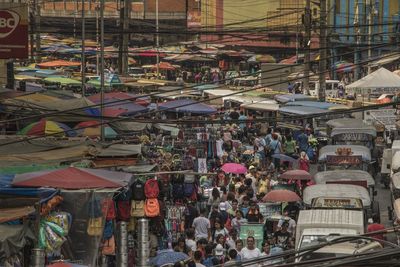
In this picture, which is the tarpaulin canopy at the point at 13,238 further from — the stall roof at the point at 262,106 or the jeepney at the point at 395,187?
the stall roof at the point at 262,106

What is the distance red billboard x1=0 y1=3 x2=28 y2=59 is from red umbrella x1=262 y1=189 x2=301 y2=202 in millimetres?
7452

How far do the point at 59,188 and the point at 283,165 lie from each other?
12.3 metres

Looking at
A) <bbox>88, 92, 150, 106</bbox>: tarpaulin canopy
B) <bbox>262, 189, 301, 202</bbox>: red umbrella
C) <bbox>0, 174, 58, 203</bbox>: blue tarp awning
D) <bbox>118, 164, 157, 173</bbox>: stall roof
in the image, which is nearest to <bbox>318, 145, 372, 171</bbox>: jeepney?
<bbox>262, 189, 301, 202</bbox>: red umbrella

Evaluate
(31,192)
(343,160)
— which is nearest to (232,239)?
(31,192)

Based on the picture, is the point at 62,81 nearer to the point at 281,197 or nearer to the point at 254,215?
the point at 281,197

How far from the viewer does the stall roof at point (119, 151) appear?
17812mm

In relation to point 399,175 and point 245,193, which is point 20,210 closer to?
point 245,193

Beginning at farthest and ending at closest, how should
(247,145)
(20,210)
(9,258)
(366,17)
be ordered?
(366,17) → (247,145) → (20,210) → (9,258)

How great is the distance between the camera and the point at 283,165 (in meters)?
25.5

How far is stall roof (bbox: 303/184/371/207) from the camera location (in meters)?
18.0

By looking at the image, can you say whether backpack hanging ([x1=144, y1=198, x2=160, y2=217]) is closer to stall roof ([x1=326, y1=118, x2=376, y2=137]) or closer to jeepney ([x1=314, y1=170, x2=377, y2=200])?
jeepney ([x1=314, y1=170, x2=377, y2=200])

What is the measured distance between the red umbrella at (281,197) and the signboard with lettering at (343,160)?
14.2 feet

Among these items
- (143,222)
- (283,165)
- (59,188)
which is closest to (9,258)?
(59,188)

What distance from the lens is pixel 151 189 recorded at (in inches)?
614
